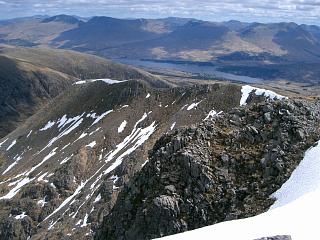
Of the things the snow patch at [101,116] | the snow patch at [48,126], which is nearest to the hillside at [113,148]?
the snow patch at [48,126]

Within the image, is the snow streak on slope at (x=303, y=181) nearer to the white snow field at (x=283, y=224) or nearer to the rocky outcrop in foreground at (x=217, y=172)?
the white snow field at (x=283, y=224)

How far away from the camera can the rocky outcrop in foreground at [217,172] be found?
36.9 metres

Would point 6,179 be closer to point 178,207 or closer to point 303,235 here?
point 178,207

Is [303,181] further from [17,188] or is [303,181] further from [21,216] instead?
[17,188]

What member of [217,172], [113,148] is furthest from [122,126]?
[217,172]

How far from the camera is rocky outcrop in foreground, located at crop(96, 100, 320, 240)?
36.9 metres

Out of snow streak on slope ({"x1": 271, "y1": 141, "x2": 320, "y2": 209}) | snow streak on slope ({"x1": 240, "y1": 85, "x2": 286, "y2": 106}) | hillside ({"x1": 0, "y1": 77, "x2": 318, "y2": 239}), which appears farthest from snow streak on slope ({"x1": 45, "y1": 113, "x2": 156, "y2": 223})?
snow streak on slope ({"x1": 271, "y1": 141, "x2": 320, "y2": 209})

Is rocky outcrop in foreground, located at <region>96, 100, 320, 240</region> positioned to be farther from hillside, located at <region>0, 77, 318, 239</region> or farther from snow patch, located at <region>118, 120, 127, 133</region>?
snow patch, located at <region>118, 120, 127, 133</region>

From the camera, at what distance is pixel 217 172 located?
129 ft

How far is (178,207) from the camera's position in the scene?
38.3 metres

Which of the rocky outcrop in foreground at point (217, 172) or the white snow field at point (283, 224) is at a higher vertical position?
the white snow field at point (283, 224)

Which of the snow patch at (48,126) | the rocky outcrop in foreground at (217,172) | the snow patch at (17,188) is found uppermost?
the rocky outcrop in foreground at (217,172)

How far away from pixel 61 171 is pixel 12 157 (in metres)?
53.5

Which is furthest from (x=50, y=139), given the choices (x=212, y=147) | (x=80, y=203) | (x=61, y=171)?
(x=212, y=147)
